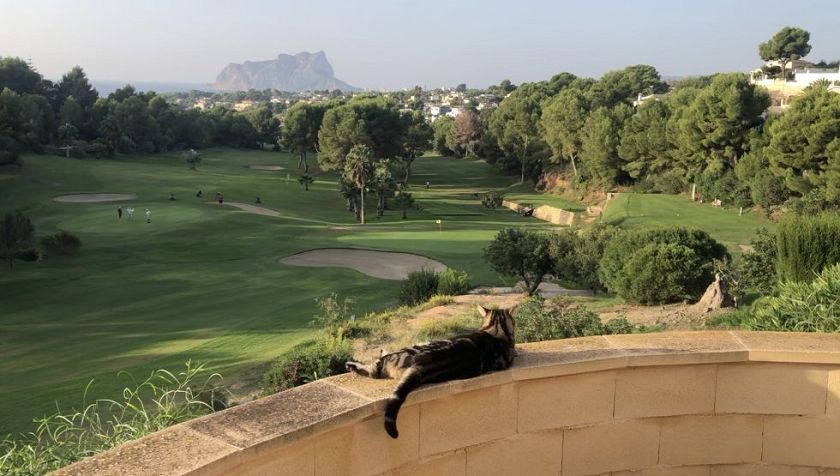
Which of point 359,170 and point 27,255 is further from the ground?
point 359,170

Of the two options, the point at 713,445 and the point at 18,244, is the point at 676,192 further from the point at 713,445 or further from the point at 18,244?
the point at 713,445

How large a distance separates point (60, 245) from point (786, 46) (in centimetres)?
9940

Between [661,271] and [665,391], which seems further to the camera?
[661,271]

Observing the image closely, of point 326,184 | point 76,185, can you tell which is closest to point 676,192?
point 326,184

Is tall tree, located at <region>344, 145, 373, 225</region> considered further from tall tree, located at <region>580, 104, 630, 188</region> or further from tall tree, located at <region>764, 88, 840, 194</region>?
tall tree, located at <region>764, 88, 840, 194</region>

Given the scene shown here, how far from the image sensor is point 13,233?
31328 mm

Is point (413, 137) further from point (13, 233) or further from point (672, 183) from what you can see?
point (13, 233)

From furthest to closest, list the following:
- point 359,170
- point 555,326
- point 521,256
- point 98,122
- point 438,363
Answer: point 98,122, point 359,170, point 521,256, point 555,326, point 438,363

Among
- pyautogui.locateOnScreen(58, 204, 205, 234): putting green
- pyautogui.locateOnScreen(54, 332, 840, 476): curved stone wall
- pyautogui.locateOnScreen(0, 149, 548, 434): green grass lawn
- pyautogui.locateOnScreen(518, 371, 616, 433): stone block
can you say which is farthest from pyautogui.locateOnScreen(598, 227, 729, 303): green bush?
pyautogui.locateOnScreen(58, 204, 205, 234): putting green

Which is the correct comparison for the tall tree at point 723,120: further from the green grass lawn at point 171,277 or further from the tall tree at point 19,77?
the tall tree at point 19,77

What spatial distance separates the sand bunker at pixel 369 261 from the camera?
31.8 meters

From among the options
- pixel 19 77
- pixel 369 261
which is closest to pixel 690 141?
pixel 369 261

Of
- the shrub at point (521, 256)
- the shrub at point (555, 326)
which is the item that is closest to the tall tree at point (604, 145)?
the shrub at point (521, 256)

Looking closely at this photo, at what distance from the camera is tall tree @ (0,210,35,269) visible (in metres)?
31.1
